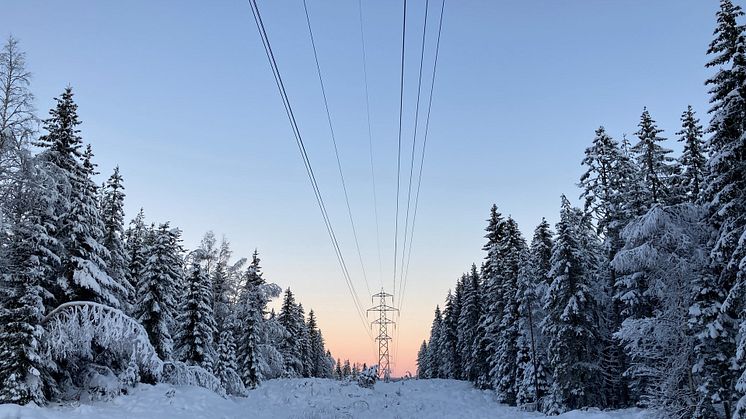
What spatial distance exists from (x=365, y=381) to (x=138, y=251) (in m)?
20.3

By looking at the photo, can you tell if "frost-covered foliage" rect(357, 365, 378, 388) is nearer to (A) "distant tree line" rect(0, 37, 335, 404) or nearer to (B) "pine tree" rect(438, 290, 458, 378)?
(A) "distant tree line" rect(0, 37, 335, 404)

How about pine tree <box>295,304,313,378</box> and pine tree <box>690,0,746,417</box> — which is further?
pine tree <box>295,304,313,378</box>

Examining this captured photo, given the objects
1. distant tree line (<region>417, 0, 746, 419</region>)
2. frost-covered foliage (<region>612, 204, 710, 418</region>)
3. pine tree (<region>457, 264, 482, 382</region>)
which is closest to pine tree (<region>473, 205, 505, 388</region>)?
distant tree line (<region>417, 0, 746, 419</region>)

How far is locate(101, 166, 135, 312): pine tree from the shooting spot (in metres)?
25.3

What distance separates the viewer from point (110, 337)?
18234 mm

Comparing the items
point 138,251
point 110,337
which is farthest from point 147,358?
point 138,251

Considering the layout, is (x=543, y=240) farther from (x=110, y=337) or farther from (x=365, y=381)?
(x=110, y=337)

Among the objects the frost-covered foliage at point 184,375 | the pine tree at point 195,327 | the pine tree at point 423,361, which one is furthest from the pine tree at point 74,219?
the pine tree at point 423,361

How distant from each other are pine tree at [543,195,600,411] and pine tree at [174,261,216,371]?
22044 millimetres

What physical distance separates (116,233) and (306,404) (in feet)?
49.4

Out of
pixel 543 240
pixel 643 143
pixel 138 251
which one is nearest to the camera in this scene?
pixel 643 143

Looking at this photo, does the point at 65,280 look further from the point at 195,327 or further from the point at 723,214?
the point at 723,214

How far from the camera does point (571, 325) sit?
29.4 m

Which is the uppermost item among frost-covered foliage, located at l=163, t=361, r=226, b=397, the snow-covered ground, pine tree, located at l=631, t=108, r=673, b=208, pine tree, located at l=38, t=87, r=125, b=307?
pine tree, located at l=631, t=108, r=673, b=208
